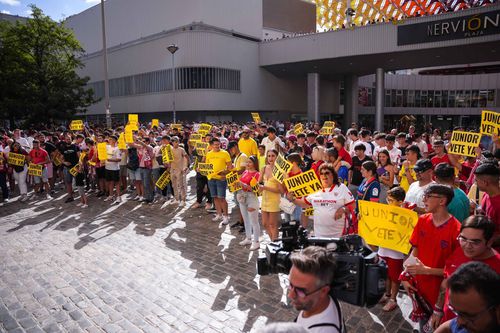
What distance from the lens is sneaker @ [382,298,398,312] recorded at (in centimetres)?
464

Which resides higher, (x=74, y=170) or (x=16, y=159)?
(x=16, y=159)

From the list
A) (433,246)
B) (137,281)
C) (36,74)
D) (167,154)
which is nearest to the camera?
(433,246)

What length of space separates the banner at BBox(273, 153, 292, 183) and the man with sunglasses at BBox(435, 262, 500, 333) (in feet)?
13.8

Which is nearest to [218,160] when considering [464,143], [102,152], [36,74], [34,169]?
[102,152]

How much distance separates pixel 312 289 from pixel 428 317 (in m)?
2.12

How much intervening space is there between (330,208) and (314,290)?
293 cm

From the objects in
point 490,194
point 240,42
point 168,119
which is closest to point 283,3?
point 240,42

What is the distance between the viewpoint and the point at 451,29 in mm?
25156

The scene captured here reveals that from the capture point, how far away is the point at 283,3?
41.6 m

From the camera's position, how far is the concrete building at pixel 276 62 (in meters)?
28.4

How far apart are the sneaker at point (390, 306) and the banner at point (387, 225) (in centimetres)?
91

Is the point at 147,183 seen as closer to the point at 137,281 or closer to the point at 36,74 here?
the point at 137,281

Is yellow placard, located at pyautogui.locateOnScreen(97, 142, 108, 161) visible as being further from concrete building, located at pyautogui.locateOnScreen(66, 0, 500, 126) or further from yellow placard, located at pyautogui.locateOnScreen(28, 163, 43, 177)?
concrete building, located at pyautogui.locateOnScreen(66, 0, 500, 126)

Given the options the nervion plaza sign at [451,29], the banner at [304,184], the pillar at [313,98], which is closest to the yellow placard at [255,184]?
the banner at [304,184]
